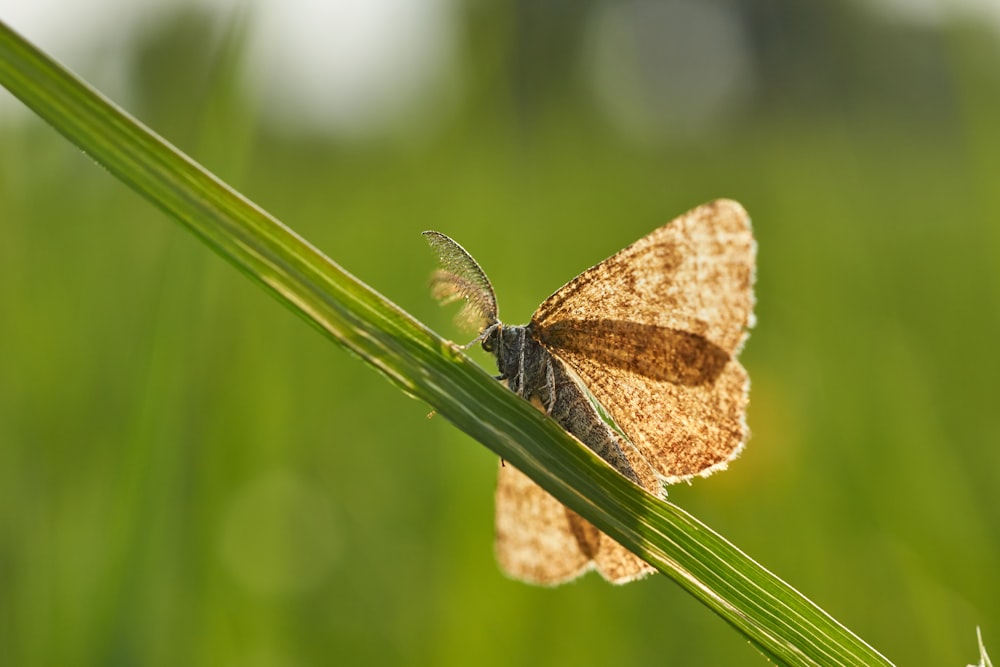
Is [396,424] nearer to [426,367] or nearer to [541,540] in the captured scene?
[541,540]

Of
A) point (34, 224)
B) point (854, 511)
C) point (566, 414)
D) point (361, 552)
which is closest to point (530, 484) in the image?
point (566, 414)

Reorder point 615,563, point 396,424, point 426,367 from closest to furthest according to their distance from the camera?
point 426,367 → point 615,563 → point 396,424

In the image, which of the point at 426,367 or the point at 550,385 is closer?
the point at 426,367

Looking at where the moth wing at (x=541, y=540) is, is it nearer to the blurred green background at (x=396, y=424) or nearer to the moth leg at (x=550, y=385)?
the moth leg at (x=550, y=385)

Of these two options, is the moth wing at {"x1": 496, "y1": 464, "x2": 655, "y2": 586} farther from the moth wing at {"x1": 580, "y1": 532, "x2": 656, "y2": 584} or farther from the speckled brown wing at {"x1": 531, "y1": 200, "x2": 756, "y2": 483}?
the speckled brown wing at {"x1": 531, "y1": 200, "x2": 756, "y2": 483}

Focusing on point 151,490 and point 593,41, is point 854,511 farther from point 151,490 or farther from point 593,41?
point 593,41

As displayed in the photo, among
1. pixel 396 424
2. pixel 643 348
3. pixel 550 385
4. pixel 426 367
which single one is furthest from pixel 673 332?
pixel 396 424

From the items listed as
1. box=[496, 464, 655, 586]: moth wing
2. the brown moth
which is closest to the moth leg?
the brown moth
